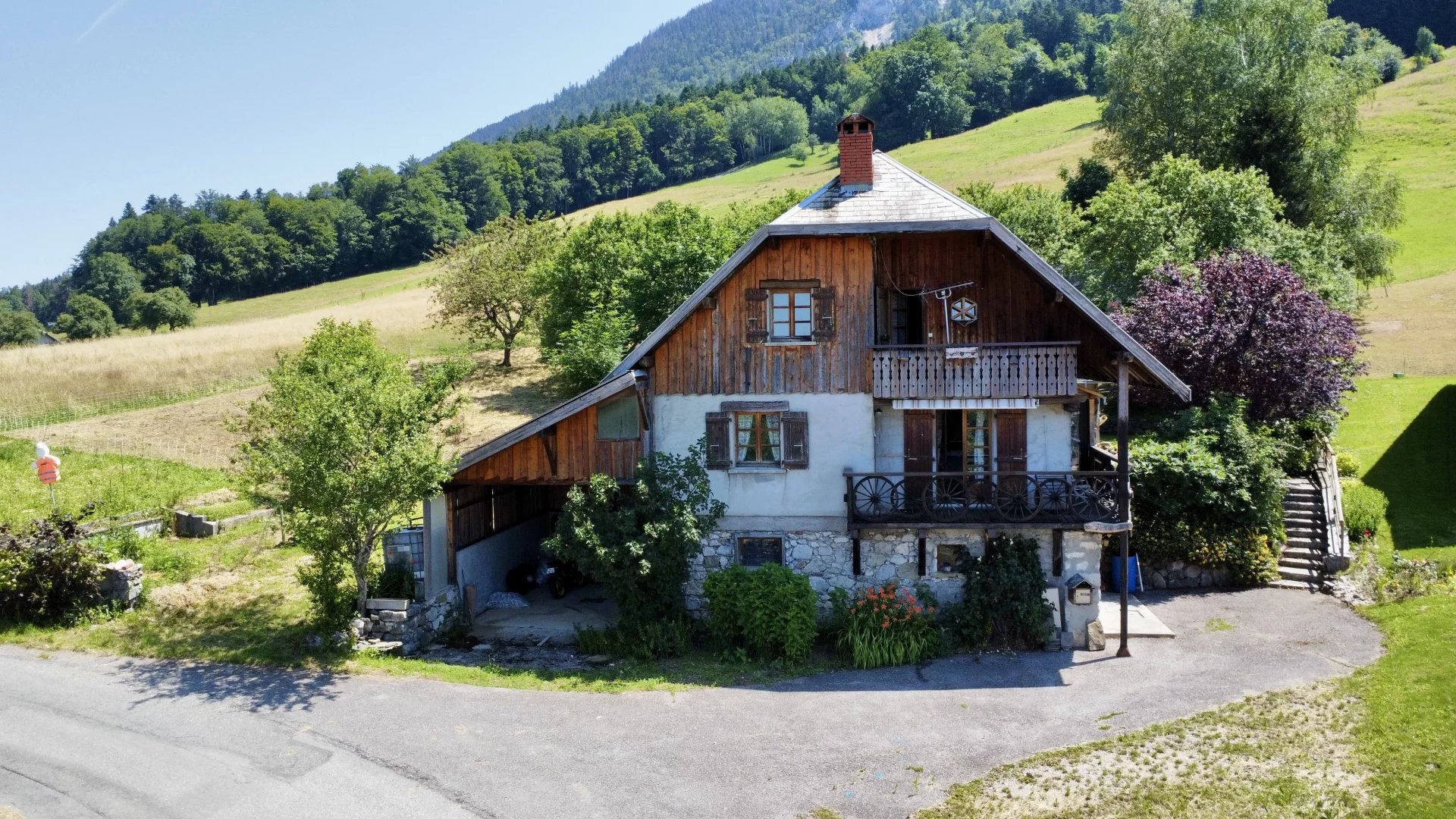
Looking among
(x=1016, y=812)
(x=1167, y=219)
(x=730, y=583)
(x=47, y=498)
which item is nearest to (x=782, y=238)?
(x=730, y=583)

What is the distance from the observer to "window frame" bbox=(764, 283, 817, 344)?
68.0 feet

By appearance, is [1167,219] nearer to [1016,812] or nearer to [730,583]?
[730,583]

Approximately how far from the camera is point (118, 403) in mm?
45688

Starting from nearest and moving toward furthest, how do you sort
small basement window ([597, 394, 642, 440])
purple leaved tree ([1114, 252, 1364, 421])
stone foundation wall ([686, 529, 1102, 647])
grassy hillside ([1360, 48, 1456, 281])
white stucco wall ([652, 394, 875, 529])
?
stone foundation wall ([686, 529, 1102, 647])
white stucco wall ([652, 394, 875, 529])
small basement window ([597, 394, 642, 440])
purple leaved tree ([1114, 252, 1364, 421])
grassy hillside ([1360, 48, 1456, 281])

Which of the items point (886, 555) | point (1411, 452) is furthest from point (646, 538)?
point (1411, 452)

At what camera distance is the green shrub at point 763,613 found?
64.1ft

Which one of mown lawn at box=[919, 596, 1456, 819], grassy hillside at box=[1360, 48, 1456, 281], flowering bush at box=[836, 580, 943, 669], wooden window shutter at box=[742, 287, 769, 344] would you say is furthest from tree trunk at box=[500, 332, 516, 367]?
grassy hillside at box=[1360, 48, 1456, 281]

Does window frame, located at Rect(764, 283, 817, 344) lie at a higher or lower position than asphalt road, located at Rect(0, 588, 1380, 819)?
higher

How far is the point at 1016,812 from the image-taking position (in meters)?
13.5

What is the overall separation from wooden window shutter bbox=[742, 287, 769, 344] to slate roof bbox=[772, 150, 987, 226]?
167 cm

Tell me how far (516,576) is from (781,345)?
9474mm

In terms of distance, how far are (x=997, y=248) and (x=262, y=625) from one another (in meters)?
18.3

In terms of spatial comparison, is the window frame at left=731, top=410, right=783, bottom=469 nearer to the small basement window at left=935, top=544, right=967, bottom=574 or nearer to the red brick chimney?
the small basement window at left=935, top=544, right=967, bottom=574

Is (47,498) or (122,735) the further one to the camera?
(47,498)
